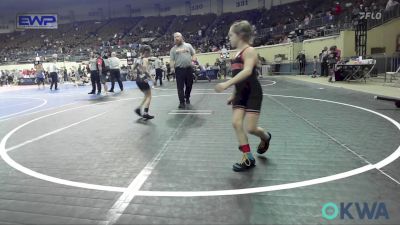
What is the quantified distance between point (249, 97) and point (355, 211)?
5.36 feet

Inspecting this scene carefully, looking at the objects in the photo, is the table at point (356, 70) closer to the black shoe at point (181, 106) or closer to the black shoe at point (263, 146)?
the black shoe at point (181, 106)

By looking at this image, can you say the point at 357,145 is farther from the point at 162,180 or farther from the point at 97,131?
the point at 97,131

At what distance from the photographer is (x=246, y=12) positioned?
40344 mm

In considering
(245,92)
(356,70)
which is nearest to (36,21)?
(356,70)

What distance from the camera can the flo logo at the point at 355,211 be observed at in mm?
2574

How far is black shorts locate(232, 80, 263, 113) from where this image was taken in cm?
378

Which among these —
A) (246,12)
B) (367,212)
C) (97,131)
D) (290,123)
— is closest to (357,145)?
(290,123)

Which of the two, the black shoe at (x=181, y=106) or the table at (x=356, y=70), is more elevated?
the table at (x=356, y=70)

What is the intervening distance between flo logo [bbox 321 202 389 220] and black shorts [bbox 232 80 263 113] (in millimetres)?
1353

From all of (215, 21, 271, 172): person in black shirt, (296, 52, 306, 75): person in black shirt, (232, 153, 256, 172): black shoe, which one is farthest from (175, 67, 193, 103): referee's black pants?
(296, 52, 306, 75): person in black shirt

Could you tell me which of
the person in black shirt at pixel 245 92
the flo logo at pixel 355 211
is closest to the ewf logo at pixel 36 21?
the person in black shirt at pixel 245 92

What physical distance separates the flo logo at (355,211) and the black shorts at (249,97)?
135cm

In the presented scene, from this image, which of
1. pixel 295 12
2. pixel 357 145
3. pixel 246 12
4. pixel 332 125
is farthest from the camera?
pixel 246 12

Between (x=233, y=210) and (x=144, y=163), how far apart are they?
165 centimetres
